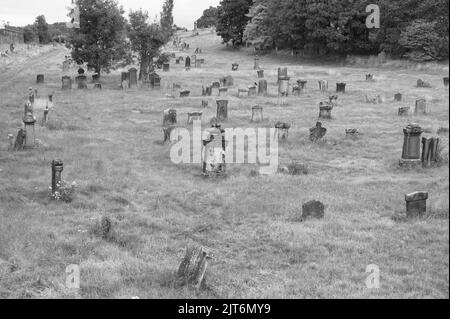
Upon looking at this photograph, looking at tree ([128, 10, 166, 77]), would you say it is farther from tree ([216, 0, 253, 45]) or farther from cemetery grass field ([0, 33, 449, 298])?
tree ([216, 0, 253, 45])

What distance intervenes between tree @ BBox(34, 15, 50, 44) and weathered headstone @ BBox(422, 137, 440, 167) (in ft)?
275

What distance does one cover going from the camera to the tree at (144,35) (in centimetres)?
3656

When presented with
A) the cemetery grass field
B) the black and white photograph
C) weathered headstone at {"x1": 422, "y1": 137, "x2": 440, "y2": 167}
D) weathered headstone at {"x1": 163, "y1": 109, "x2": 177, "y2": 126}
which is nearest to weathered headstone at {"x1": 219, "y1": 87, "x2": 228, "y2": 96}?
the black and white photograph

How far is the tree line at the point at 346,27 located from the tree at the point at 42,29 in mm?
40359

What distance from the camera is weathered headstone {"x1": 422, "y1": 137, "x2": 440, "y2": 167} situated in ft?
47.1

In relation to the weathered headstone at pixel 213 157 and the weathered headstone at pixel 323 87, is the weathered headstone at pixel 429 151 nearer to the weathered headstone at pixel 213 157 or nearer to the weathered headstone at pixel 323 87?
the weathered headstone at pixel 213 157

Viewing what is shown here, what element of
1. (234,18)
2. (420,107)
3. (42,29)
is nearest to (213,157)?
(420,107)

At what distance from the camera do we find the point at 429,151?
47.6 feet

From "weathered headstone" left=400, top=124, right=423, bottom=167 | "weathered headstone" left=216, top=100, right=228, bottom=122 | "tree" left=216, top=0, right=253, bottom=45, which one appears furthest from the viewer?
"tree" left=216, top=0, right=253, bottom=45

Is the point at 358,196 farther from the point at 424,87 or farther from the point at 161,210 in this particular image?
the point at 424,87

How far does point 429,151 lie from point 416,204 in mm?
4348

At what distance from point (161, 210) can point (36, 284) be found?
4085 mm

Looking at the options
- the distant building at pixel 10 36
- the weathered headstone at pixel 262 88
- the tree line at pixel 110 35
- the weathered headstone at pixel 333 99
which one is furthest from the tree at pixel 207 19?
the weathered headstone at pixel 333 99
